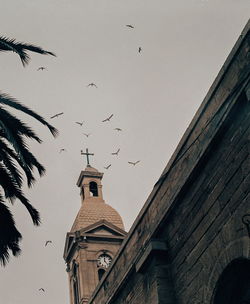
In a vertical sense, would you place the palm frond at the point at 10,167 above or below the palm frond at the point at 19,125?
below

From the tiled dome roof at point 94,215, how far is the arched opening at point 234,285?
28.7m

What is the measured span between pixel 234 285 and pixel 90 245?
28.5 meters

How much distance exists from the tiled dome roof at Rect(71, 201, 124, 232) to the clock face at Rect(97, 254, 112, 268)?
2.33 meters

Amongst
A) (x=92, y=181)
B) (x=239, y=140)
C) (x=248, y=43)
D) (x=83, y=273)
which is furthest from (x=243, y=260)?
(x=92, y=181)

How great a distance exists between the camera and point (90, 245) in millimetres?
39438

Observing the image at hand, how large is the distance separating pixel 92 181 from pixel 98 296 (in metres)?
26.7

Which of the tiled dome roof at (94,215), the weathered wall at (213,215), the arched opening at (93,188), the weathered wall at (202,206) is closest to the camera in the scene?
the weathered wall at (213,215)

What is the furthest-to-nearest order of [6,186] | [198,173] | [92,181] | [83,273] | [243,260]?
[92,181]
[83,273]
[6,186]
[198,173]
[243,260]

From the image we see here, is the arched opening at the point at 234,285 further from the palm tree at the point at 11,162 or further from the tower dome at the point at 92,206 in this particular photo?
the tower dome at the point at 92,206

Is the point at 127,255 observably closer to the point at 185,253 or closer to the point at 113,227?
the point at 185,253

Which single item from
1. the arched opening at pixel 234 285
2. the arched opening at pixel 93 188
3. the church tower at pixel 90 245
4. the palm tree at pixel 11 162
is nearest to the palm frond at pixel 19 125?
the palm tree at pixel 11 162

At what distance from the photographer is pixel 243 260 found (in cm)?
1091

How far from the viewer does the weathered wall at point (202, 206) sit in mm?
11023

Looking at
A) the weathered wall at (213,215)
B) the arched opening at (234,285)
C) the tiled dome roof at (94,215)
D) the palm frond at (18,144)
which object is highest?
the tiled dome roof at (94,215)
